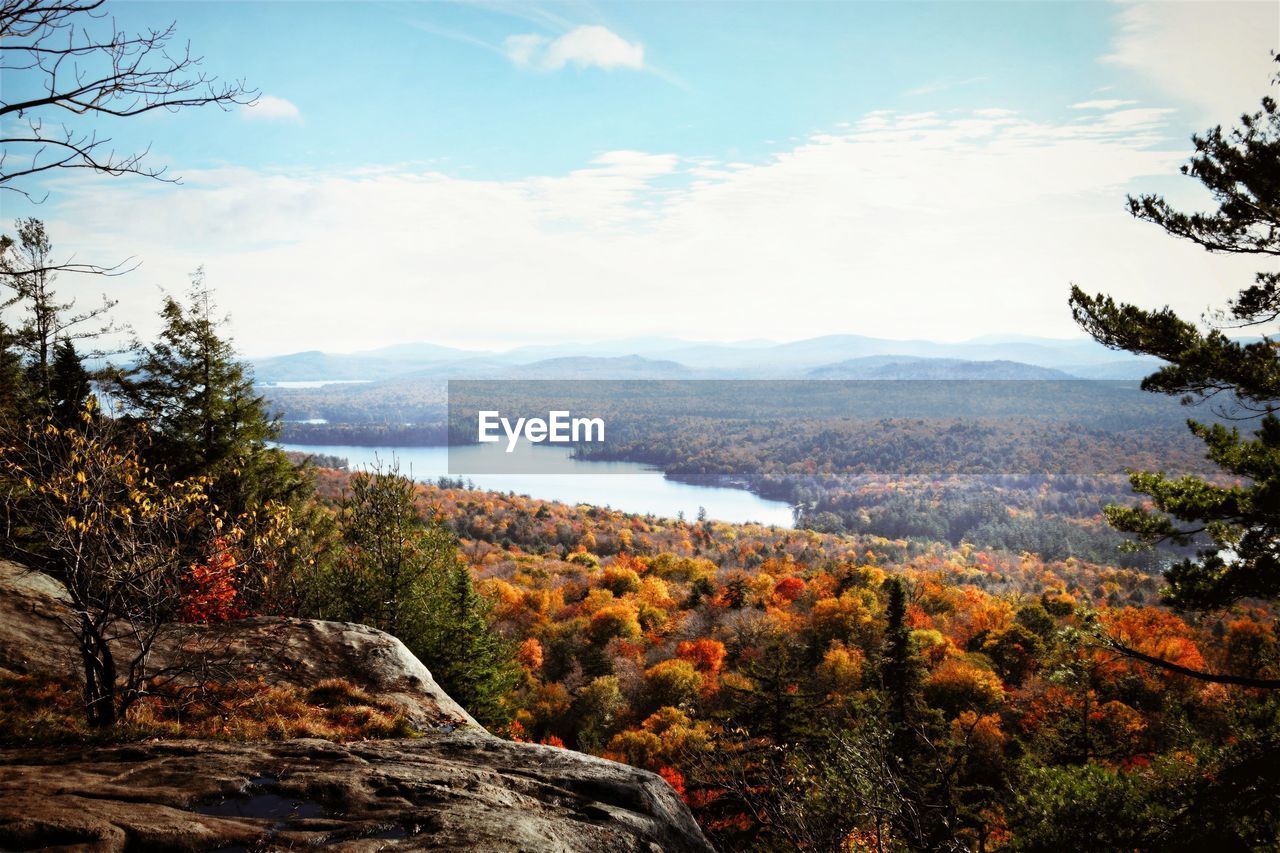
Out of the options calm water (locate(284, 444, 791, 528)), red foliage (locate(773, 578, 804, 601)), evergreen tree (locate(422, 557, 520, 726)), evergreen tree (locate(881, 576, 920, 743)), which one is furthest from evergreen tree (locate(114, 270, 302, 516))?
calm water (locate(284, 444, 791, 528))

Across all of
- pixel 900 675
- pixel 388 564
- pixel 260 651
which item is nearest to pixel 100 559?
pixel 260 651

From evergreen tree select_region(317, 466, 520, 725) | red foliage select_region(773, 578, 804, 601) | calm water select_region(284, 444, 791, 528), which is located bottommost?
calm water select_region(284, 444, 791, 528)

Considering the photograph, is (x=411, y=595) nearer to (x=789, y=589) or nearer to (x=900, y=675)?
(x=900, y=675)

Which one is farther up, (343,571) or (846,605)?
(343,571)

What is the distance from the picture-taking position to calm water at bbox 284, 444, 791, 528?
490 ft

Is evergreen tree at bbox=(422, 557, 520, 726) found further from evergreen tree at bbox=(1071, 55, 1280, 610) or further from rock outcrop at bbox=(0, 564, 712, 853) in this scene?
evergreen tree at bbox=(1071, 55, 1280, 610)

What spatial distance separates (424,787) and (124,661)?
606 centimetres

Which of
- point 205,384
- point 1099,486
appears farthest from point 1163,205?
point 1099,486

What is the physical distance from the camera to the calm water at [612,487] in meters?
149

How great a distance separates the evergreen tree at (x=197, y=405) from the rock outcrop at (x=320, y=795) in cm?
1136

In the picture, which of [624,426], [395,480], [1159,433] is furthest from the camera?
[624,426]

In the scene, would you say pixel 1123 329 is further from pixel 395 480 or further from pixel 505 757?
pixel 395 480

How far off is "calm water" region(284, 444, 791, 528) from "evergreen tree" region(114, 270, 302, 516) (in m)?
123

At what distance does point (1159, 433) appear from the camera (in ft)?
447
